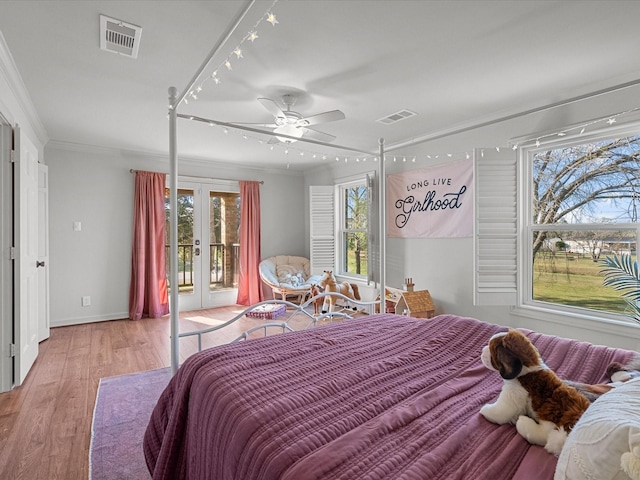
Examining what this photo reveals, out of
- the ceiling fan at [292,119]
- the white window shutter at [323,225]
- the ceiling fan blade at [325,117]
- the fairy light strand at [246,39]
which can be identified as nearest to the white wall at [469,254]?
the white window shutter at [323,225]

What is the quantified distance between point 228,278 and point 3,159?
3502mm

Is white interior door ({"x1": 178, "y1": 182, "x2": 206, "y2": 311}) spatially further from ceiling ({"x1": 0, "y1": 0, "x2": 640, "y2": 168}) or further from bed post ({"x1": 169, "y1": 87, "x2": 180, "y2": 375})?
bed post ({"x1": 169, "y1": 87, "x2": 180, "y2": 375})

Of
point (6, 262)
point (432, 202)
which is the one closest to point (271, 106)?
point (432, 202)

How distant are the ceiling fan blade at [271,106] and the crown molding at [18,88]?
1.58 meters

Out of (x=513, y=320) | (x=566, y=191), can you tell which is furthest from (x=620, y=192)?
(x=513, y=320)

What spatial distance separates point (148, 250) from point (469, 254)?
4234 millimetres

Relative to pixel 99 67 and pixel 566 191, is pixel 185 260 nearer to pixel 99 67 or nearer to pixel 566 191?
pixel 99 67

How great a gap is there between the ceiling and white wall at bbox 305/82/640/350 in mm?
157

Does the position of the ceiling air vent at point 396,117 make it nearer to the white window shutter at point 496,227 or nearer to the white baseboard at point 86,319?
the white window shutter at point 496,227

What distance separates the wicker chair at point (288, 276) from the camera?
5223 millimetres

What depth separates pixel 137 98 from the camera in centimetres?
297

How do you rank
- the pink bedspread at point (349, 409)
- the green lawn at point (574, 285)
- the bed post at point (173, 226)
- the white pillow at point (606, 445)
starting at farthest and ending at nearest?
1. the green lawn at point (574, 285)
2. the bed post at point (173, 226)
3. the pink bedspread at point (349, 409)
4. the white pillow at point (606, 445)

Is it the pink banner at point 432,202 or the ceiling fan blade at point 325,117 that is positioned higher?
the ceiling fan blade at point 325,117

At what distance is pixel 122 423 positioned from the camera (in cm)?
222
